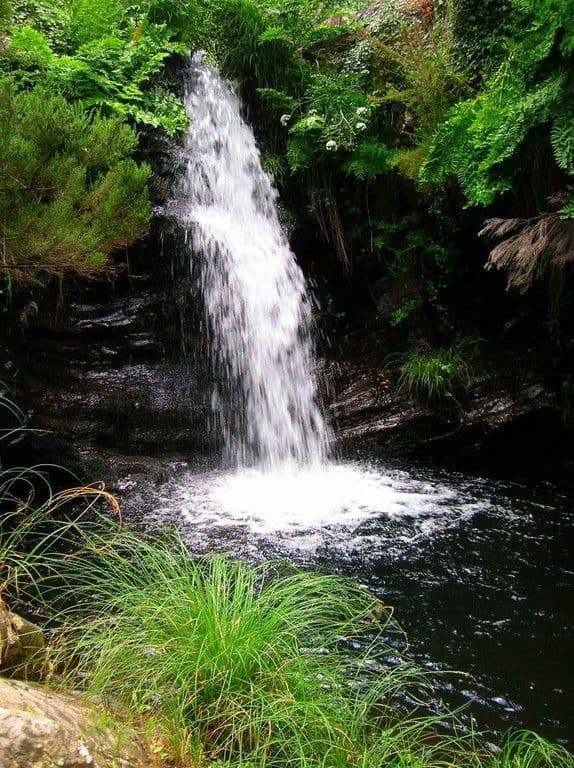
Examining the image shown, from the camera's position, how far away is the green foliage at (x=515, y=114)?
3.70 meters

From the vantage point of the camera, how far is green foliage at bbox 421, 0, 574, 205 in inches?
145

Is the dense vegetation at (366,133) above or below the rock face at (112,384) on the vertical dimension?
above

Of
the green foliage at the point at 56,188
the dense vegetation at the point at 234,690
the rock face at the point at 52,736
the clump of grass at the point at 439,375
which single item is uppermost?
the green foliage at the point at 56,188

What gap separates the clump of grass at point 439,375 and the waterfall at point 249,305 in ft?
3.61

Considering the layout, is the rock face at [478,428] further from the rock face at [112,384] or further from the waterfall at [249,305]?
the rock face at [112,384]

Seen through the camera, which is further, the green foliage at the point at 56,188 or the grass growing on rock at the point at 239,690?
the green foliage at the point at 56,188

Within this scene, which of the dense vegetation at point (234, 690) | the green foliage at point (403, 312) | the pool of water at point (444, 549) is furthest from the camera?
the green foliage at point (403, 312)

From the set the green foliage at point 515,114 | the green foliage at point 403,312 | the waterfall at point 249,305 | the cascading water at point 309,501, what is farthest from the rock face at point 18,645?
the green foliage at point 403,312

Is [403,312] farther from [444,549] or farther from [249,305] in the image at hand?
[444,549]

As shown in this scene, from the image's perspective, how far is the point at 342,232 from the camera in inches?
259

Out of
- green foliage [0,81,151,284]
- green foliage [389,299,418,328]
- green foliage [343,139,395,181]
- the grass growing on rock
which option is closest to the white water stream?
green foliage [389,299,418,328]

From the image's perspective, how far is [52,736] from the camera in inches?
53.5

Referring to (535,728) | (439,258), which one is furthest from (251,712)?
(439,258)

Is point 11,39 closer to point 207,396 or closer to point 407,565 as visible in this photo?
point 207,396
